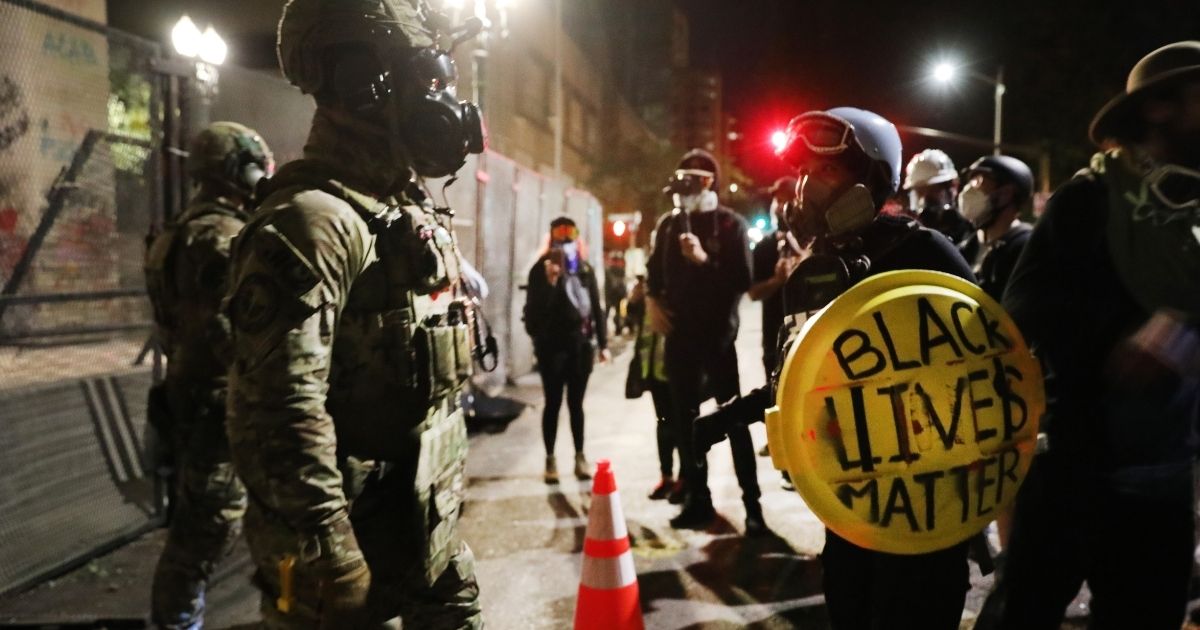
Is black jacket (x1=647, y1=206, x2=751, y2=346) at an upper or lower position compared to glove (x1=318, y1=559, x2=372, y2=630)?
upper

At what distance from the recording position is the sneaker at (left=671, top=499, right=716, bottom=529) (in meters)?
5.52

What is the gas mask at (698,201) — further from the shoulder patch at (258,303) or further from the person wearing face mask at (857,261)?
the shoulder patch at (258,303)

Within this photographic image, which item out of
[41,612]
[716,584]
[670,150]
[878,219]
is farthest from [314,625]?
[670,150]

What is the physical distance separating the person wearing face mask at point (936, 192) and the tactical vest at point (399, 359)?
440 centimetres

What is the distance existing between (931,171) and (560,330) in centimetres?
297

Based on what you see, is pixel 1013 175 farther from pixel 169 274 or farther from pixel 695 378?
pixel 169 274

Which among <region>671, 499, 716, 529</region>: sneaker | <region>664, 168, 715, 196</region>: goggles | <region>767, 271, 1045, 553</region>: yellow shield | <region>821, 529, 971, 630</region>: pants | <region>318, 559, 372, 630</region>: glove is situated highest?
<region>664, 168, 715, 196</region>: goggles

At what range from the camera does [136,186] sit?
5.67 m

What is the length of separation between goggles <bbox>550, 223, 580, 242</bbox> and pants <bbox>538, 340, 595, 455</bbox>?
851 mm

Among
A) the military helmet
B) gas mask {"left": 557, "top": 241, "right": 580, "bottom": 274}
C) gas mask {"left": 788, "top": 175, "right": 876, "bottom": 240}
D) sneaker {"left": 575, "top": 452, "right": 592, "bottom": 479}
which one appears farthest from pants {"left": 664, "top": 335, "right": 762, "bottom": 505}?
the military helmet

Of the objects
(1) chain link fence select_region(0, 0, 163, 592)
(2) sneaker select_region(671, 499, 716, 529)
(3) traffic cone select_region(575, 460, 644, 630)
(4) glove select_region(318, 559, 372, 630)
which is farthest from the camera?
(2) sneaker select_region(671, 499, 716, 529)

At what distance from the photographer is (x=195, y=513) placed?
3.68m

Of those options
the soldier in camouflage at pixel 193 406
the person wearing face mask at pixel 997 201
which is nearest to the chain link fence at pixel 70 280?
the soldier in camouflage at pixel 193 406

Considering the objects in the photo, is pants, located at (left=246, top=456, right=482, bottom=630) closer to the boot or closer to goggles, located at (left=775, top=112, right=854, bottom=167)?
goggles, located at (left=775, top=112, right=854, bottom=167)
